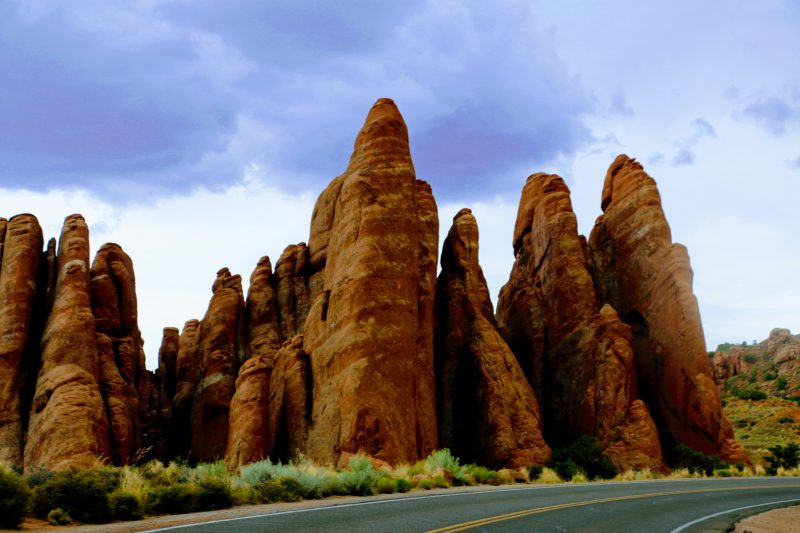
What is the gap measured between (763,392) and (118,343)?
65765mm

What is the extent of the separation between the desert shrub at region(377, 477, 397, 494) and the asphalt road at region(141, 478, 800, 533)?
1.44m

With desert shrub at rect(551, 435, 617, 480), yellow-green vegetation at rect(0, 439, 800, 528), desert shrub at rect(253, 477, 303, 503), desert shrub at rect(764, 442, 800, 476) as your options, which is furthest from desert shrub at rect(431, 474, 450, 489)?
desert shrub at rect(764, 442, 800, 476)

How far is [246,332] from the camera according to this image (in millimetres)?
46219

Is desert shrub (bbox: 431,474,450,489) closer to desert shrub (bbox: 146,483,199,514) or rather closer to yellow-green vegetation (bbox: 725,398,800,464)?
desert shrub (bbox: 146,483,199,514)

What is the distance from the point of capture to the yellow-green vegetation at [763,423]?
5275cm

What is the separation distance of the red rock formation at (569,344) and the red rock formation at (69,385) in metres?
25.7

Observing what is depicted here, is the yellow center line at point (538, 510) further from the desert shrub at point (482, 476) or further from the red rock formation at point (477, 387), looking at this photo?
the red rock formation at point (477, 387)

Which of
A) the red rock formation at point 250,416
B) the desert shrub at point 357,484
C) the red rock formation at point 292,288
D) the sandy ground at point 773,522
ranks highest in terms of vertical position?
the red rock formation at point 292,288

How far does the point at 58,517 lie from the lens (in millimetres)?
11953

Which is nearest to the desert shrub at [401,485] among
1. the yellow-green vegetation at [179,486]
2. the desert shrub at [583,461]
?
the yellow-green vegetation at [179,486]

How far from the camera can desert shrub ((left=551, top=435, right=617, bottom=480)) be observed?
34.9 m

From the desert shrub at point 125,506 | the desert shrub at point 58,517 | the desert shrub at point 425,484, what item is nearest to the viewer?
the desert shrub at point 58,517

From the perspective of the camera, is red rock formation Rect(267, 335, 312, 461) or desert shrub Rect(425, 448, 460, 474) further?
red rock formation Rect(267, 335, 312, 461)

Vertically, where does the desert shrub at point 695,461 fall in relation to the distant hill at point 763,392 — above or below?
below
